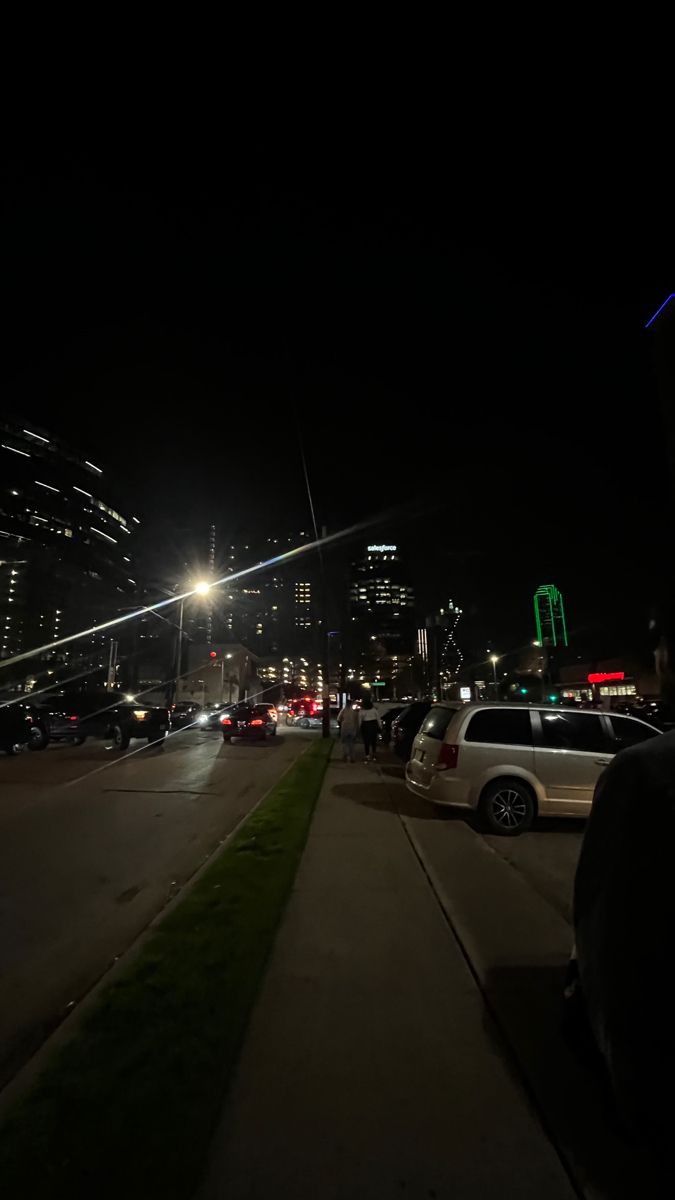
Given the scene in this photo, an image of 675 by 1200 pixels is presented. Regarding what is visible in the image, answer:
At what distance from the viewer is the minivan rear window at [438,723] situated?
843cm

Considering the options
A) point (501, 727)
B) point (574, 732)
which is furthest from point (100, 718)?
point (574, 732)

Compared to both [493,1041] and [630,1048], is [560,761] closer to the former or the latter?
[493,1041]

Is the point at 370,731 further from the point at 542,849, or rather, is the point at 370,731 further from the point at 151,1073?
the point at 151,1073

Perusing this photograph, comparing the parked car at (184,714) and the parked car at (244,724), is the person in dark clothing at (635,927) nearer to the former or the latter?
the parked car at (244,724)

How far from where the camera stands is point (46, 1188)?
1.81m

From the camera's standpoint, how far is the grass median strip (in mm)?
1891

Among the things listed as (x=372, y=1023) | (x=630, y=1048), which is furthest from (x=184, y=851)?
(x=630, y=1048)

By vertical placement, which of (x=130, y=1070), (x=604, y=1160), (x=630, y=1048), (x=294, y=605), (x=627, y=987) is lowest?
(x=604, y=1160)

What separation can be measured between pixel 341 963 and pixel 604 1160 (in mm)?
1873

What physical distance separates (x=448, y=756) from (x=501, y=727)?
0.89 m

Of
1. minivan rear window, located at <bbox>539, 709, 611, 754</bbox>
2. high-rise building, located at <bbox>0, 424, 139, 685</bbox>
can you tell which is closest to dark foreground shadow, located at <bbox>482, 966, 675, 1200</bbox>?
minivan rear window, located at <bbox>539, 709, 611, 754</bbox>

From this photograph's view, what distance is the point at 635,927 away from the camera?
1785 millimetres

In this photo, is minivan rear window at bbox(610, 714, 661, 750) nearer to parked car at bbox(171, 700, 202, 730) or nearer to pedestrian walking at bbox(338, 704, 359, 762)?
pedestrian walking at bbox(338, 704, 359, 762)

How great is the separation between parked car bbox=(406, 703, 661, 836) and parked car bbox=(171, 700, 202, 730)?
28820 mm
